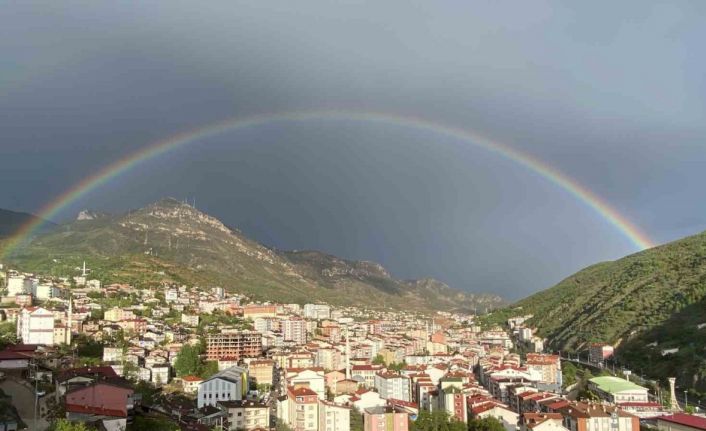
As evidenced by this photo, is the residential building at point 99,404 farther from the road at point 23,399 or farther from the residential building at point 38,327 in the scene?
the residential building at point 38,327

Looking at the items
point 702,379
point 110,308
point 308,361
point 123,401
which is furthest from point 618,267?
point 123,401

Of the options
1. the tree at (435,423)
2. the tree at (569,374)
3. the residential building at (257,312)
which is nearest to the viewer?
the tree at (435,423)

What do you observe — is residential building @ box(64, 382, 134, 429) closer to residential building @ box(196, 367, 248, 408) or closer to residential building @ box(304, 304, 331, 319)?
residential building @ box(196, 367, 248, 408)

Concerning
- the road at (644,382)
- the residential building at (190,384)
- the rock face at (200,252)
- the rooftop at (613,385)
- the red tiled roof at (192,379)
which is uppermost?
the rock face at (200,252)

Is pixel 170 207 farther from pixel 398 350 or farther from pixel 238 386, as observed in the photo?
pixel 238 386

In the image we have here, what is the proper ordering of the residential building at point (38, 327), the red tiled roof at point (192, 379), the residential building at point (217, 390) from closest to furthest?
1. the residential building at point (217, 390)
2. the red tiled roof at point (192, 379)
3. the residential building at point (38, 327)

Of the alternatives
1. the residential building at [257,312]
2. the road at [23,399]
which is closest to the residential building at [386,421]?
the road at [23,399]

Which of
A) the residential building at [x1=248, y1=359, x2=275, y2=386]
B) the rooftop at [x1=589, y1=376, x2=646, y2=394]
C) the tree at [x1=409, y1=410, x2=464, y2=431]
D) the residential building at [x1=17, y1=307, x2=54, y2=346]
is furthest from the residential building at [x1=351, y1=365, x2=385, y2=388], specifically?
the residential building at [x1=17, y1=307, x2=54, y2=346]
